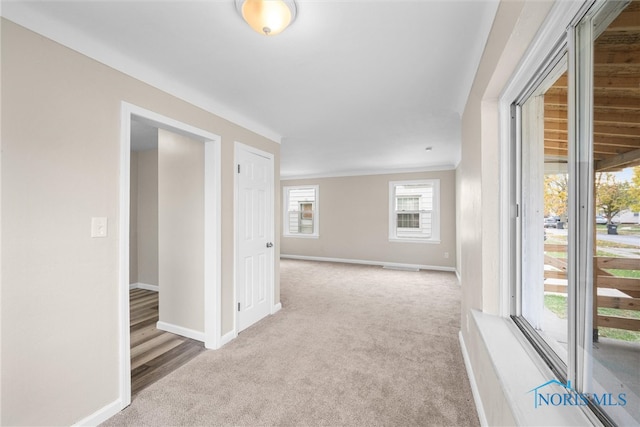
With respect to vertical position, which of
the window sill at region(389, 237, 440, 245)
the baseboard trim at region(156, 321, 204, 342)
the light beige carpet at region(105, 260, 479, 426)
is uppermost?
the window sill at region(389, 237, 440, 245)

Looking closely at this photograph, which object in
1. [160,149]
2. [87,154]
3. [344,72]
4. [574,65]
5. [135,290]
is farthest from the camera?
[135,290]

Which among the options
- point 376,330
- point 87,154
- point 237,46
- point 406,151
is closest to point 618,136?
point 237,46

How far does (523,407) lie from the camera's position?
0.93 m

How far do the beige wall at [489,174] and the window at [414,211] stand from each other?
159 inches

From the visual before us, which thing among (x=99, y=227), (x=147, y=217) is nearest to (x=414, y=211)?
(x=147, y=217)

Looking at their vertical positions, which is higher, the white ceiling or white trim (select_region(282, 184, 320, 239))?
the white ceiling

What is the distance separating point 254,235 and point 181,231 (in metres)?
0.77

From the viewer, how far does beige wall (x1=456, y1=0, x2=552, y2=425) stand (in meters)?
1.11

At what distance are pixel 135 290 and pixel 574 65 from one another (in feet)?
18.2

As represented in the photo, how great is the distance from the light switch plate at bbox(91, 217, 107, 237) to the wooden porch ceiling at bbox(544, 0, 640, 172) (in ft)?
7.94

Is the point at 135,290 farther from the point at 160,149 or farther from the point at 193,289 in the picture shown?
the point at 160,149

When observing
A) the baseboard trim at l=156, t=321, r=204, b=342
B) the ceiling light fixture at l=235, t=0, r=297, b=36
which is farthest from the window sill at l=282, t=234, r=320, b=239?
the ceiling light fixture at l=235, t=0, r=297, b=36

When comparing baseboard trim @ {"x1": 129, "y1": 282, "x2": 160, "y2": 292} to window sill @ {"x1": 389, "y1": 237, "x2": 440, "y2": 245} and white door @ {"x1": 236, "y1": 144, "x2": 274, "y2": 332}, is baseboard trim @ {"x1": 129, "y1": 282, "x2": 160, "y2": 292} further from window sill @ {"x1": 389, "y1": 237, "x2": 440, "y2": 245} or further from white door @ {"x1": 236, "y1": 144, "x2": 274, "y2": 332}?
window sill @ {"x1": 389, "y1": 237, "x2": 440, "y2": 245}

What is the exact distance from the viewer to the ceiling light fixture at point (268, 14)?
4.10 ft
